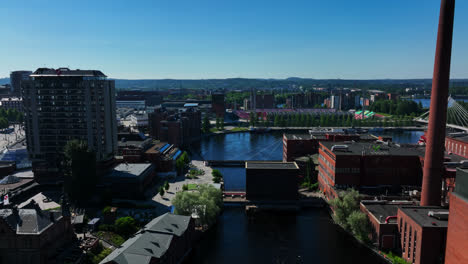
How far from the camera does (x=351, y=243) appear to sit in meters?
43.6

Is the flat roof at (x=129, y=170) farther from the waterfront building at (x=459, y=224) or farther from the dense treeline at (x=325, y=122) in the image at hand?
the dense treeline at (x=325, y=122)

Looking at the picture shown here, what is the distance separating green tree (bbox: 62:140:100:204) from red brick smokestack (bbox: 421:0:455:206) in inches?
1903

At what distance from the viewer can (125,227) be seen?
143 ft

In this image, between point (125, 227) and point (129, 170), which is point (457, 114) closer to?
point (129, 170)

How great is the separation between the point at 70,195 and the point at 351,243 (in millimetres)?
41180

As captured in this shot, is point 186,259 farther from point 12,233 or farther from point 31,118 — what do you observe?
point 31,118

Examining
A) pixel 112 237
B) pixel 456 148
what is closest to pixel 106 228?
pixel 112 237

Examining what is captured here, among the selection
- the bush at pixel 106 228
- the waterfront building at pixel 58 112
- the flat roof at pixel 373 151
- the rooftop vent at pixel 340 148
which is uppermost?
the waterfront building at pixel 58 112

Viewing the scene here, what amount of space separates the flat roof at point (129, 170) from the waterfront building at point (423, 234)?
4079 cm

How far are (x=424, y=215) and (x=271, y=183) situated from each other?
2388 centimetres

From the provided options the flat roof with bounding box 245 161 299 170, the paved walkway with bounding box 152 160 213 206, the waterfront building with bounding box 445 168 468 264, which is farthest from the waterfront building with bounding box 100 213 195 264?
the waterfront building with bounding box 445 168 468 264

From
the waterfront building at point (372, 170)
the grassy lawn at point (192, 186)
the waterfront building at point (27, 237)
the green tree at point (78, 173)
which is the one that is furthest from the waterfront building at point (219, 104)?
the waterfront building at point (27, 237)

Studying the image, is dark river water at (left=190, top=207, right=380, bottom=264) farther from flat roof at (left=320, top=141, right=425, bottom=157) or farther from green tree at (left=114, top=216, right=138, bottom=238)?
flat roof at (left=320, top=141, right=425, bottom=157)

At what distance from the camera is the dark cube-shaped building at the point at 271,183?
56.4 metres
